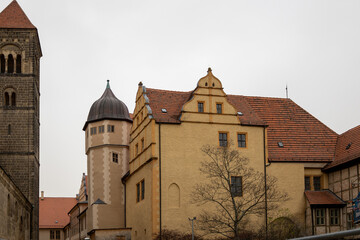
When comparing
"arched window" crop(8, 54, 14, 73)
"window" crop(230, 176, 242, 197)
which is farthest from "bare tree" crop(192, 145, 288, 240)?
"arched window" crop(8, 54, 14, 73)

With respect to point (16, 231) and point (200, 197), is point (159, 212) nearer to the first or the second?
point (200, 197)

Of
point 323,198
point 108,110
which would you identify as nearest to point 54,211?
point 108,110

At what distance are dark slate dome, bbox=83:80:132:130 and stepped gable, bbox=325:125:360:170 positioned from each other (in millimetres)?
18303

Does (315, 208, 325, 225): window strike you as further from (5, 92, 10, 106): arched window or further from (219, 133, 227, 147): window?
(5, 92, 10, 106): arched window

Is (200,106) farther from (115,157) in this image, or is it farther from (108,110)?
(108,110)

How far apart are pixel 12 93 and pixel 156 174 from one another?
66.0 ft

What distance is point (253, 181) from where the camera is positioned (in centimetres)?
3731

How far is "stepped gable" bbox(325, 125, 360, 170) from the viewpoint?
3641 centimetres

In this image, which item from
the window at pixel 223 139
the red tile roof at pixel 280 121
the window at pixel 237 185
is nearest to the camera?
the window at pixel 237 185

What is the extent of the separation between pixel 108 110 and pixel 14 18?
12.3m

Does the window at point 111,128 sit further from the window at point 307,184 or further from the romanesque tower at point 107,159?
the window at point 307,184

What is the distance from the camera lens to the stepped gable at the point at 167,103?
37.9m

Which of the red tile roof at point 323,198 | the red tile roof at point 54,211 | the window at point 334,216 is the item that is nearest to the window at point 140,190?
the red tile roof at point 323,198

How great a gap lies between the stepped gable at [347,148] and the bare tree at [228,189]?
417 centimetres
